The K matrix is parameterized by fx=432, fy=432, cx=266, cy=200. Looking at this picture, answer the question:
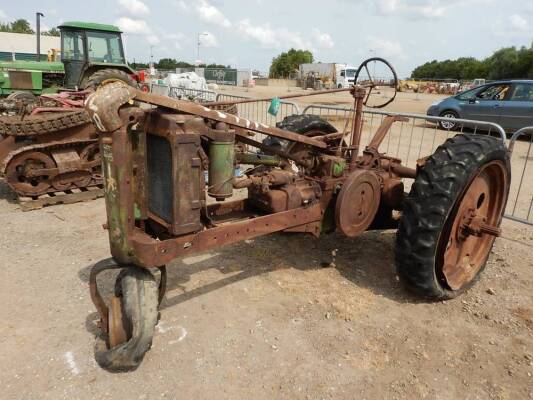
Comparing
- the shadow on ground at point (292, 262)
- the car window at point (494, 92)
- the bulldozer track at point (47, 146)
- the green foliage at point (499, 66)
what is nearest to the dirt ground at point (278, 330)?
Answer: the shadow on ground at point (292, 262)

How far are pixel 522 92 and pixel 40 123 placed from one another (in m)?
11.9

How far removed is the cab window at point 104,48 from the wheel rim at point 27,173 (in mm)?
7071

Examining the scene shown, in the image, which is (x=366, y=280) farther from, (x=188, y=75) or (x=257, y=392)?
(x=188, y=75)

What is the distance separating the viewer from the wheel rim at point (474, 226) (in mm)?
3303

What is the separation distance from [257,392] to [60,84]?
40.1 ft

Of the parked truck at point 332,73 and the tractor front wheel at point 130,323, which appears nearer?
the tractor front wheel at point 130,323

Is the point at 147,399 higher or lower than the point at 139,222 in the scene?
lower

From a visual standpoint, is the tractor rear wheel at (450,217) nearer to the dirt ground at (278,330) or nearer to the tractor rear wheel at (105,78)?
the dirt ground at (278,330)

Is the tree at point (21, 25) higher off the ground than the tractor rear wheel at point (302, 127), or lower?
higher

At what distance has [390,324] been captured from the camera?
3098 millimetres

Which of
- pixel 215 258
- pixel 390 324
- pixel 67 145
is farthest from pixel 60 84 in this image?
pixel 390 324

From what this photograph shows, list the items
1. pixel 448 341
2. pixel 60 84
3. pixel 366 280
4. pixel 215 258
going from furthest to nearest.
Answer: pixel 60 84, pixel 215 258, pixel 366 280, pixel 448 341

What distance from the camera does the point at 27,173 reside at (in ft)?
17.9

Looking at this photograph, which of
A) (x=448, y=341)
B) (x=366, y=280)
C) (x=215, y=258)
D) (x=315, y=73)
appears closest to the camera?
(x=448, y=341)
